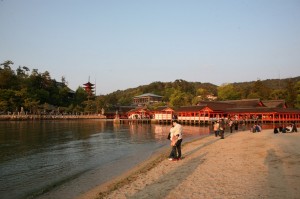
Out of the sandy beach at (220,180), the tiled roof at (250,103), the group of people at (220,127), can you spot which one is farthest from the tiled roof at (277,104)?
the sandy beach at (220,180)

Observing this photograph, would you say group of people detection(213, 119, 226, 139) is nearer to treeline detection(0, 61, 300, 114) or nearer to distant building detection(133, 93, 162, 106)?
treeline detection(0, 61, 300, 114)

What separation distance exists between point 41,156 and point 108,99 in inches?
3333

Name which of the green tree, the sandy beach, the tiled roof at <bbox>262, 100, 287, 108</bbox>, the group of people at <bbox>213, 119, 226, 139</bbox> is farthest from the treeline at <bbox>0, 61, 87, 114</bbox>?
the sandy beach

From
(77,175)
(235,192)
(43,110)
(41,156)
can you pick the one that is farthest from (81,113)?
Answer: (235,192)

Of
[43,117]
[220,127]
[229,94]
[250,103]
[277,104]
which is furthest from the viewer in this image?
[229,94]

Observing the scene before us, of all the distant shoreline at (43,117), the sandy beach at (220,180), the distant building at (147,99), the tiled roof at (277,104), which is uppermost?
the distant building at (147,99)

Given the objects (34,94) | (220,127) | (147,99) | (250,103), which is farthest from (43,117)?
(220,127)

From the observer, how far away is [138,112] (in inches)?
3162

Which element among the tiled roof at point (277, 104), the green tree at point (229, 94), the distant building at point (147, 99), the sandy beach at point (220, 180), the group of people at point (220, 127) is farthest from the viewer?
the distant building at point (147, 99)

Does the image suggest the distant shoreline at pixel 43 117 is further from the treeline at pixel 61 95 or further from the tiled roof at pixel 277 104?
the tiled roof at pixel 277 104

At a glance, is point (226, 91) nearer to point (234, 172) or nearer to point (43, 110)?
point (43, 110)

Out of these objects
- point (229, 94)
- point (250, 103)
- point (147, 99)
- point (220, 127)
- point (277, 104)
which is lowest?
point (220, 127)

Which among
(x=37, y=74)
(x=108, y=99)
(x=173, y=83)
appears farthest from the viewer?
(x=173, y=83)

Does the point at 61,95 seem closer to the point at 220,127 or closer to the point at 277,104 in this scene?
the point at 277,104
